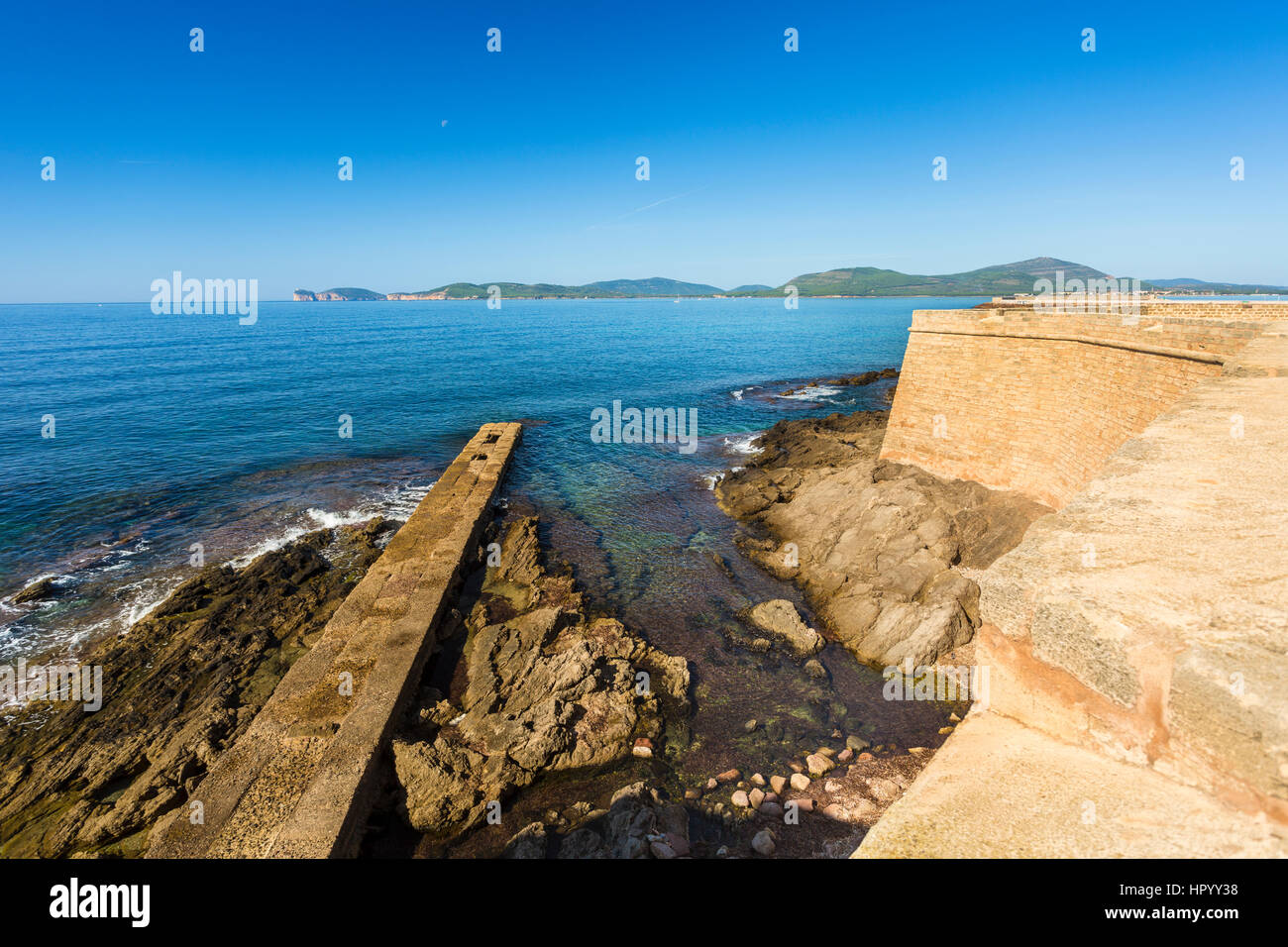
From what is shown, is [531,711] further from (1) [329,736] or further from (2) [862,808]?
(2) [862,808]

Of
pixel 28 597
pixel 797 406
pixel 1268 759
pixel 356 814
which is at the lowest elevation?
pixel 356 814

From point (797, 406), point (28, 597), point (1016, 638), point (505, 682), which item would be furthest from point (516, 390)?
point (1016, 638)

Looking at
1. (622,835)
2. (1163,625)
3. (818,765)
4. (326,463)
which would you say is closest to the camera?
(1163,625)

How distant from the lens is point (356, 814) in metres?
8.20

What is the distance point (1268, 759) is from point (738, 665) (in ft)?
30.0

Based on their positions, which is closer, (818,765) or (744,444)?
(818,765)

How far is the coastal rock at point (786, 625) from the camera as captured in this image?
12367mm

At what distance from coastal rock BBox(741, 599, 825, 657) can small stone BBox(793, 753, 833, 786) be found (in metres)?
2.94

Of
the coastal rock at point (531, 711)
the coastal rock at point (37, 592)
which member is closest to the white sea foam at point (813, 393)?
the coastal rock at point (531, 711)

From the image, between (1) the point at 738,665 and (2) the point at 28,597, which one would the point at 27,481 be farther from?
(1) the point at 738,665

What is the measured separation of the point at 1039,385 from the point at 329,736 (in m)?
18.3

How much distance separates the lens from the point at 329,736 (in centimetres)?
940

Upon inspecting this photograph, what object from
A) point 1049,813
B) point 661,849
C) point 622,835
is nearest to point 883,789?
point 661,849

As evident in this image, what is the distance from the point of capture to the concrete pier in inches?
304
